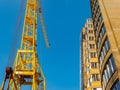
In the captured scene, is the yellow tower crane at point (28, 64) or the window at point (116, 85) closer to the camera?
the window at point (116, 85)

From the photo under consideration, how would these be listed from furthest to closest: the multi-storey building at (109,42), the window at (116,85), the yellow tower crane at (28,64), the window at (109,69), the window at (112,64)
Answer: the yellow tower crane at (28,64)
the window at (109,69)
the window at (112,64)
the multi-storey building at (109,42)
the window at (116,85)

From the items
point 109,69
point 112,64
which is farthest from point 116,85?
point 109,69

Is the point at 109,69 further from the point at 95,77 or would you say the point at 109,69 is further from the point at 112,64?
the point at 95,77

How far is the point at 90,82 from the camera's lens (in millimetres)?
56906

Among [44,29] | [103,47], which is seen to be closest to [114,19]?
[103,47]

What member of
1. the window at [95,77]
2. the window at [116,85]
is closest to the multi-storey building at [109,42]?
the window at [116,85]

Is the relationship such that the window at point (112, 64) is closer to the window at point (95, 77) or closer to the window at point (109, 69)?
the window at point (109, 69)

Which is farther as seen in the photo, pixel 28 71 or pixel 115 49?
pixel 28 71

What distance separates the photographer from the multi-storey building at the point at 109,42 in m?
30.8

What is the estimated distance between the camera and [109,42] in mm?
34188

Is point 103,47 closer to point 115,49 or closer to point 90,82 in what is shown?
point 115,49

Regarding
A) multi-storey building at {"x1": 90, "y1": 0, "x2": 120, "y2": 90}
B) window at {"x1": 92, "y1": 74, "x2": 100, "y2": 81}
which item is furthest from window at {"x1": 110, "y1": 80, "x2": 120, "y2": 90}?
window at {"x1": 92, "y1": 74, "x2": 100, "y2": 81}

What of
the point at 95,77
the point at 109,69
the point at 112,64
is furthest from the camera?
the point at 95,77

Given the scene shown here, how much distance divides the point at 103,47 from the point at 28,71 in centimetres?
2116
